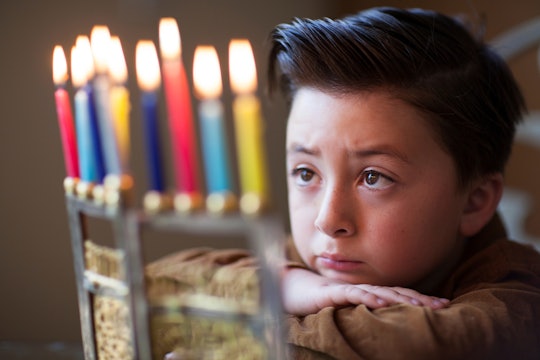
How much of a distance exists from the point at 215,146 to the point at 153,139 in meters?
0.06

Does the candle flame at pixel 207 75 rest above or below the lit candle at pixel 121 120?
above

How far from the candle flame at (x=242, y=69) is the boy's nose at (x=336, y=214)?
0.30m

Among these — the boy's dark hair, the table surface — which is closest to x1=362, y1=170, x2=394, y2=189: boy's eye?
the boy's dark hair

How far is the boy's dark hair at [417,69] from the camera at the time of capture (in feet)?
3.05

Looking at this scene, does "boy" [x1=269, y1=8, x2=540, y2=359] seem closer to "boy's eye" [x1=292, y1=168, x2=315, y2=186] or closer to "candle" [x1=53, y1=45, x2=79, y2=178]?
"boy's eye" [x1=292, y1=168, x2=315, y2=186]

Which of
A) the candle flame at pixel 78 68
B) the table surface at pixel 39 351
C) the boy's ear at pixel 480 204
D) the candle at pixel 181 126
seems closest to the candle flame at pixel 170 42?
the candle at pixel 181 126

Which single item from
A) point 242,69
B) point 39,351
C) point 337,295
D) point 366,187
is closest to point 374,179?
point 366,187

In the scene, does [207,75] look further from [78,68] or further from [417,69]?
Answer: [417,69]

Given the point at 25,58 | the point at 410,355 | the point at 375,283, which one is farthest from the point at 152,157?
the point at 25,58

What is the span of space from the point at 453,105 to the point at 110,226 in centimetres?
73

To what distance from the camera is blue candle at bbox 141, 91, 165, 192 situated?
1.92 feet

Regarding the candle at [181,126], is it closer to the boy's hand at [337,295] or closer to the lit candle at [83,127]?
the lit candle at [83,127]

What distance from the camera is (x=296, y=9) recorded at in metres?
1.88

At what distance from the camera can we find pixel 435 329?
76cm
